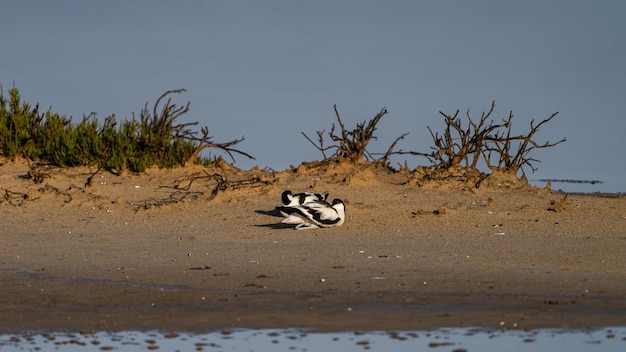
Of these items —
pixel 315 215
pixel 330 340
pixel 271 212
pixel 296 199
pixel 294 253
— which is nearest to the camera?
pixel 330 340

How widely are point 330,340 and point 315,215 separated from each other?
18.9 ft

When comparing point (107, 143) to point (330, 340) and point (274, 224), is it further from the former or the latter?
point (330, 340)

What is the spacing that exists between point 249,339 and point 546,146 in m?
9.75

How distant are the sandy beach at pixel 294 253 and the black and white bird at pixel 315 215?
0.13m

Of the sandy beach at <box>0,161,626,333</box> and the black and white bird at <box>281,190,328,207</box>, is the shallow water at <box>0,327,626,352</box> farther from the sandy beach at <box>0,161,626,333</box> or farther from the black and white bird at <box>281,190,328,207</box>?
the black and white bird at <box>281,190,328,207</box>

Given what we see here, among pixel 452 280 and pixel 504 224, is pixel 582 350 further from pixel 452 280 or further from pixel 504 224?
→ pixel 504 224

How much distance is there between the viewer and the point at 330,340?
7879 millimetres

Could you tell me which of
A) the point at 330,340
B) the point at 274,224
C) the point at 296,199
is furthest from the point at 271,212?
the point at 330,340

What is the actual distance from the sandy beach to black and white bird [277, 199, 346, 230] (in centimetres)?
13

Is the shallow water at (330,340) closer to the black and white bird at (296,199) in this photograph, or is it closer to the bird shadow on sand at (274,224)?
the bird shadow on sand at (274,224)

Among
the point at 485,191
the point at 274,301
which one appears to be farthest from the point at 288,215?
the point at 274,301

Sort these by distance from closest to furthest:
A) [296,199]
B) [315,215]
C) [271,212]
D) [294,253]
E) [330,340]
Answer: [330,340]
[294,253]
[315,215]
[296,199]
[271,212]

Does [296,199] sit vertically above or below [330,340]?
above

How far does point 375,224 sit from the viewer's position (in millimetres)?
14156
